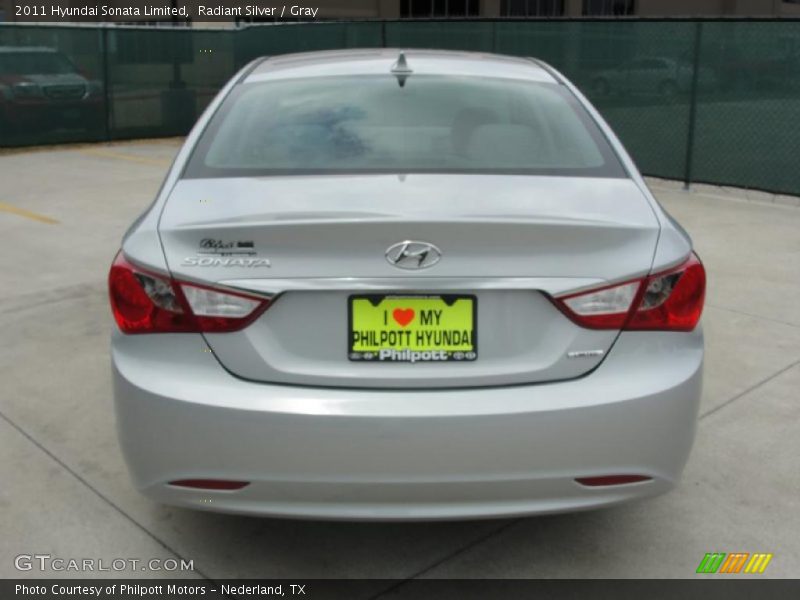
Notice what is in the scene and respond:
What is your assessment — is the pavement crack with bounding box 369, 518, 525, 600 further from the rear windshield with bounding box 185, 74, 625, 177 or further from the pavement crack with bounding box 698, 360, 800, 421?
the pavement crack with bounding box 698, 360, 800, 421

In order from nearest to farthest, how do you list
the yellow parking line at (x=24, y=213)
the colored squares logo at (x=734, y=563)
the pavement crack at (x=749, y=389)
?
the colored squares logo at (x=734, y=563) < the pavement crack at (x=749, y=389) < the yellow parking line at (x=24, y=213)

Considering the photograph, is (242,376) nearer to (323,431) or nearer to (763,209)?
(323,431)

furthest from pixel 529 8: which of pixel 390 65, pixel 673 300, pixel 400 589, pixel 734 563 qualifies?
pixel 400 589

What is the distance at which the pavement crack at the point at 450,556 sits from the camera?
9.68 feet

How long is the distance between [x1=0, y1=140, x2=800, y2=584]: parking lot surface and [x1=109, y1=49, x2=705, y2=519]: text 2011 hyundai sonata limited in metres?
0.55

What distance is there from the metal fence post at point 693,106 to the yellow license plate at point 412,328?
885 cm

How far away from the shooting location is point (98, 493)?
3.54 meters

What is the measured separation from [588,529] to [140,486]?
156cm

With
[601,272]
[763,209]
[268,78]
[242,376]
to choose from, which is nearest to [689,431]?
[601,272]

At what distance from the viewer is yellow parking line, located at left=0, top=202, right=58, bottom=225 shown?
8859 millimetres

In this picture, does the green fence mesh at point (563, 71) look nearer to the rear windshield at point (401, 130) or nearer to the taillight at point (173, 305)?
the rear windshield at point (401, 130)

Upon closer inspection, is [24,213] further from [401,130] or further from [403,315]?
[403,315]

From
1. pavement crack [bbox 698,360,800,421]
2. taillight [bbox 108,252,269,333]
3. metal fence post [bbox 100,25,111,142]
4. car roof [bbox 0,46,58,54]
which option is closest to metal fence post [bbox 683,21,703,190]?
pavement crack [bbox 698,360,800,421]

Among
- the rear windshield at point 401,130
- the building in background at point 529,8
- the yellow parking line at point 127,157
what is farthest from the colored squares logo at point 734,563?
the building in background at point 529,8
